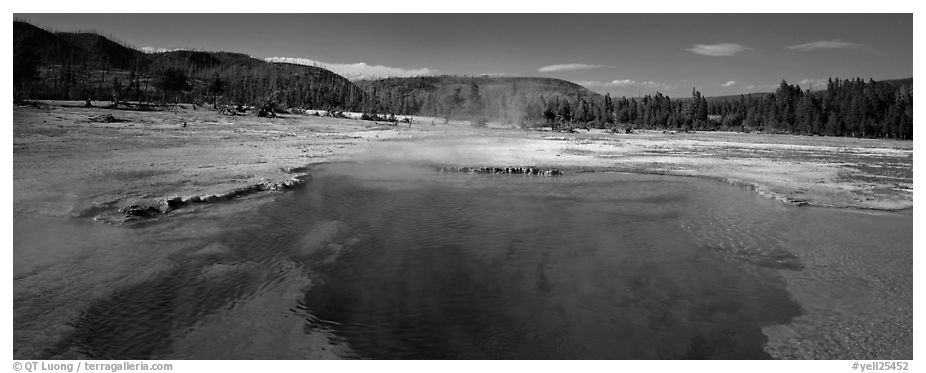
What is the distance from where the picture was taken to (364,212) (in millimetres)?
13961

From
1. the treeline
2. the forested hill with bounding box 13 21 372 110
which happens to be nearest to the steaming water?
the forested hill with bounding box 13 21 372 110

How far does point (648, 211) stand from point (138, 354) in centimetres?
1334

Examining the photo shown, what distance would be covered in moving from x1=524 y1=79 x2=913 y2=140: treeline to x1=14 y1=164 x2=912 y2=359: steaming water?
69619 mm

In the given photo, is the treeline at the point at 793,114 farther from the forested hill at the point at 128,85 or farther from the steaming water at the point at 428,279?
the steaming water at the point at 428,279

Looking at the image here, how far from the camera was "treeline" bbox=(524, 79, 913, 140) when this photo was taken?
8319 cm

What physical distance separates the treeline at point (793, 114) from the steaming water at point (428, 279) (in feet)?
228

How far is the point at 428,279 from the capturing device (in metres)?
8.98

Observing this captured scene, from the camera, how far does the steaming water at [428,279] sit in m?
6.68

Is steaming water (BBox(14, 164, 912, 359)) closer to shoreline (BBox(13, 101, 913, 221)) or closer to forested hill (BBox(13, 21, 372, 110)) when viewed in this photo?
shoreline (BBox(13, 101, 913, 221))

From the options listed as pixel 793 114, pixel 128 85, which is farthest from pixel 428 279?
pixel 128 85

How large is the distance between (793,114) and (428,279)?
4561 inches

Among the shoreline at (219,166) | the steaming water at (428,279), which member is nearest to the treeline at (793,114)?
the shoreline at (219,166)
